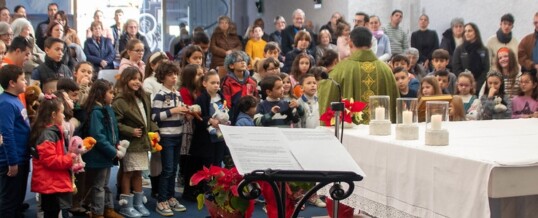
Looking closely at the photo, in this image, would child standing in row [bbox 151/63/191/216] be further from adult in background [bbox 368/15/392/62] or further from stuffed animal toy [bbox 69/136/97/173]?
adult in background [bbox 368/15/392/62]

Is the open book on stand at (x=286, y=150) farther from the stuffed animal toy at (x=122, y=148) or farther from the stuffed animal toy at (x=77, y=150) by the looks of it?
the stuffed animal toy at (x=122, y=148)

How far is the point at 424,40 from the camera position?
1110cm

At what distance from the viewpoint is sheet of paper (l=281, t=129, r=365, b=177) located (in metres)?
2.80

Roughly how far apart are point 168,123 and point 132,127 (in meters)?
0.38

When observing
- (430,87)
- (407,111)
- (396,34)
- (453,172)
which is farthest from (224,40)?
(453,172)

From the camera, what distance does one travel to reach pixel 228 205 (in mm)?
4062

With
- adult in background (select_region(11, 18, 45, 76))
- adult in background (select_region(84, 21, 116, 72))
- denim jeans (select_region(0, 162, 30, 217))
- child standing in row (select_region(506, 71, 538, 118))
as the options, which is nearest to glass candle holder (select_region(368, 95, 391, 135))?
denim jeans (select_region(0, 162, 30, 217))

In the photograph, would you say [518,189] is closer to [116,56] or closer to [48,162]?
[48,162]

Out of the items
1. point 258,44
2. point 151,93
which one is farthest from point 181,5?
point 151,93

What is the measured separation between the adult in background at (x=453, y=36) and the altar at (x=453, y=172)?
6197 millimetres

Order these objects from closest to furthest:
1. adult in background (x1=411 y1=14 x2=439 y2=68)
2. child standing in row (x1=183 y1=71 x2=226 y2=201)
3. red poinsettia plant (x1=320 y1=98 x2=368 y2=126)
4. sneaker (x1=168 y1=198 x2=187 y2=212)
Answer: red poinsettia plant (x1=320 y1=98 x2=368 y2=126), sneaker (x1=168 y1=198 x2=187 y2=212), child standing in row (x1=183 y1=71 x2=226 y2=201), adult in background (x1=411 y1=14 x2=439 y2=68)

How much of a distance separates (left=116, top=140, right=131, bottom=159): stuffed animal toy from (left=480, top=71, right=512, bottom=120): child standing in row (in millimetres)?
3089

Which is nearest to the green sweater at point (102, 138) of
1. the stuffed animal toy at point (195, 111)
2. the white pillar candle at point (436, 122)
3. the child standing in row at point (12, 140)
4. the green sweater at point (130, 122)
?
the green sweater at point (130, 122)

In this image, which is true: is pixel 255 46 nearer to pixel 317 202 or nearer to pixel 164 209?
pixel 317 202
